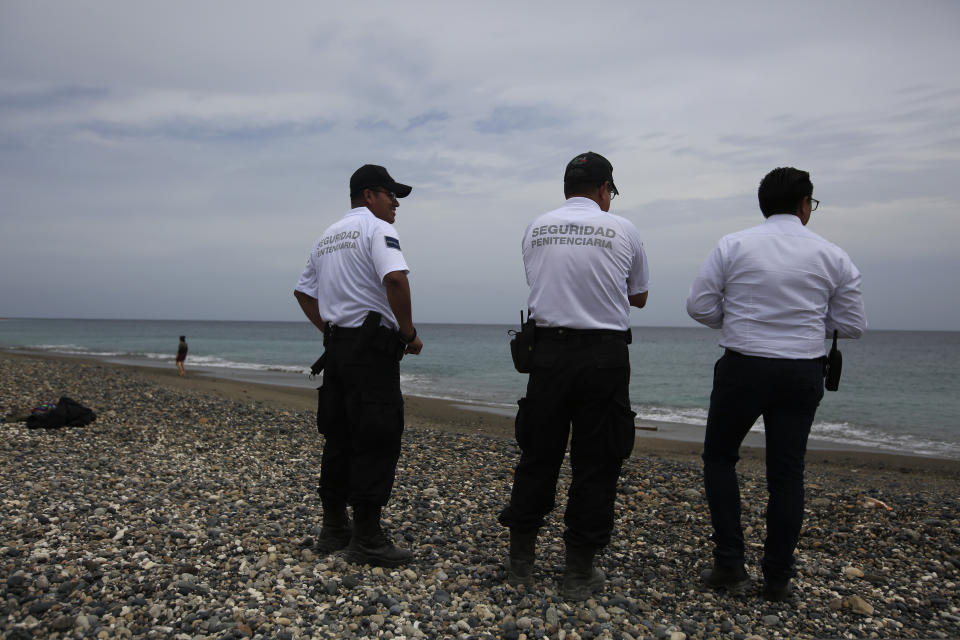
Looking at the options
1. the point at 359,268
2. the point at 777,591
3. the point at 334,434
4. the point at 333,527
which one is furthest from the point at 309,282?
the point at 777,591

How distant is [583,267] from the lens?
11.5 ft

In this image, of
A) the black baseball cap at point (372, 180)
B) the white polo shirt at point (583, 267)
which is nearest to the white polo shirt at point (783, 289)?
the white polo shirt at point (583, 267)

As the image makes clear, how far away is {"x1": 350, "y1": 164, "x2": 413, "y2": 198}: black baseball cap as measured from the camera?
13.7ft

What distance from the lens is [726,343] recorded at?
11.9 ft

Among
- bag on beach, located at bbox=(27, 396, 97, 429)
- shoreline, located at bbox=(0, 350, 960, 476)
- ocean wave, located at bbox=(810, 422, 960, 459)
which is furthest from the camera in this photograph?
ocean wave, located at bbox=(810, 422, 960, 459)

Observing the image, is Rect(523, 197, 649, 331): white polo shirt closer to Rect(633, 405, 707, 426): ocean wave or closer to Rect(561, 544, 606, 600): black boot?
Rect(561, 544, 606, 600): black boot

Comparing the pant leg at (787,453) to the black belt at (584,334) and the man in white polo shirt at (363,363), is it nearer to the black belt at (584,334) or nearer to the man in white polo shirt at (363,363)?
the black belt at (584,334)

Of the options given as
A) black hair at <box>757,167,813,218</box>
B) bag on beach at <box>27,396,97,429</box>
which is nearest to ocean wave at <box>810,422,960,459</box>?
black hair at <box>757,167,813,218</box>

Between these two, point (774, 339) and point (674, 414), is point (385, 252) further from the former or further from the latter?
point (674, 414)

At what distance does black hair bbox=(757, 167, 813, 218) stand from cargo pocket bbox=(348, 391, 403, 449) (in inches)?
99.1

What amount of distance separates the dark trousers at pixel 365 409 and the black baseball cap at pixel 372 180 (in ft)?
3.42

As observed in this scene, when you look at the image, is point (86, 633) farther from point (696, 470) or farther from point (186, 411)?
point (186, 411)

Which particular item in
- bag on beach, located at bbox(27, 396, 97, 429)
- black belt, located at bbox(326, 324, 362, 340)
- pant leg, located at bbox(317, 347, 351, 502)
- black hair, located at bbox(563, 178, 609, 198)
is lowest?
bag on beach, located at bbox(27, 396, 97, 429)

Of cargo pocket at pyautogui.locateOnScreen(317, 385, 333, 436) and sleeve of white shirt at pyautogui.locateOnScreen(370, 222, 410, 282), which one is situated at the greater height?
sleeve of white shirt at pyautogui.locateOnScreen(370, 222, 410, 282)
